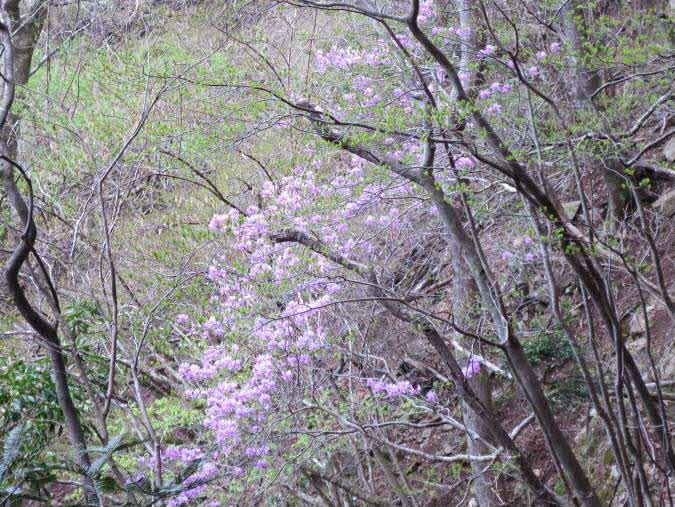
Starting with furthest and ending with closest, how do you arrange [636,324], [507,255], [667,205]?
[667,205], [507,255], [636,324]

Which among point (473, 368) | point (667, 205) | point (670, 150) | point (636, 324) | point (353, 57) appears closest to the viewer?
point (473, 368)

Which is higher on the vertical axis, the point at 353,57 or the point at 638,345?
the point at 353,57

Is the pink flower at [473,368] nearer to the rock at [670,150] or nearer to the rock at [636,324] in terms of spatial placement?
the rock at [636,324]

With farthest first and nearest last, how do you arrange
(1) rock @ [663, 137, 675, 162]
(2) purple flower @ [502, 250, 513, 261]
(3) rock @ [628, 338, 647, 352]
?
(1) rock @ [663, 137, 675, 162] → (2) purple flower @ [502, 250, 513, 261] → (3) rock @ [628, 338, 647, 352]

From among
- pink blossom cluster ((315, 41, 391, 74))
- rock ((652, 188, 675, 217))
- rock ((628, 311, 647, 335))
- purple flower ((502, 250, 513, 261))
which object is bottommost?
rock ((628, 311, 647, 335))

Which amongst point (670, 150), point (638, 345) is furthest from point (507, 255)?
point (670, 150)

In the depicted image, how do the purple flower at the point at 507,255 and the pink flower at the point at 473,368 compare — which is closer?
the pink flower at the point at 473,368

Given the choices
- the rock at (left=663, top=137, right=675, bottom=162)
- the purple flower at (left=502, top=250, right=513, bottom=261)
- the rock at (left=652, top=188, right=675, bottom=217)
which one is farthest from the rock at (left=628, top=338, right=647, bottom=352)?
the rock at (left=663, top=137, right=675, bottom=162)

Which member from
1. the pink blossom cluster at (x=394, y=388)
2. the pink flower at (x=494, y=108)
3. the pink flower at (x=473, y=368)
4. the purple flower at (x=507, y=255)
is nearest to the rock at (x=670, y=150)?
the purple flower at (x=507, y=255)

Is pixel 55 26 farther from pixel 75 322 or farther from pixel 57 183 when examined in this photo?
pixel 75 322

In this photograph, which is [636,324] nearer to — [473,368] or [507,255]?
[507,255]

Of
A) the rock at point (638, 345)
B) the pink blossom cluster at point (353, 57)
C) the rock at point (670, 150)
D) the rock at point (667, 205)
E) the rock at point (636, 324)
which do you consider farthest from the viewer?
the rock at point (670, 150)

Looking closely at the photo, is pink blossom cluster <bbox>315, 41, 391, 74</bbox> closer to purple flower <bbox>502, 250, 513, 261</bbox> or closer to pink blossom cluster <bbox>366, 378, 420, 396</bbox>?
purple flower <bbox>502, 250, 513, 261</bbox>

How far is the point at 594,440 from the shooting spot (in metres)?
7.39
